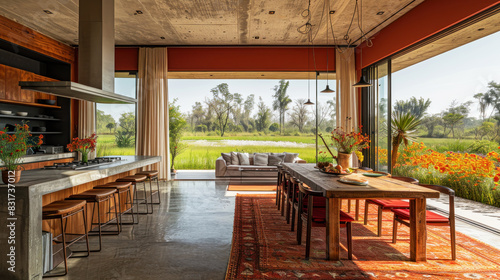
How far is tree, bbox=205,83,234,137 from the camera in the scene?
36.3 feet

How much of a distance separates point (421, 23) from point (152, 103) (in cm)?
610

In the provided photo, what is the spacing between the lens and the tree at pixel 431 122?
6.78m

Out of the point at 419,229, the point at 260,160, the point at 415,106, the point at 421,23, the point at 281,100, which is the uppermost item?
the point at 421,23

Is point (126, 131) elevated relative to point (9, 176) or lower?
elevated

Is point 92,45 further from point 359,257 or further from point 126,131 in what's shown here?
point 359,257

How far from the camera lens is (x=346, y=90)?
7.11m

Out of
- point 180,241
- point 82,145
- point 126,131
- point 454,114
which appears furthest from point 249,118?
point 180,241

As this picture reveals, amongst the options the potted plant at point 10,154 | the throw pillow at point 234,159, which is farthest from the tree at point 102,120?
the potted plant at point 10,154

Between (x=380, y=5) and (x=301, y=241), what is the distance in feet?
14.2

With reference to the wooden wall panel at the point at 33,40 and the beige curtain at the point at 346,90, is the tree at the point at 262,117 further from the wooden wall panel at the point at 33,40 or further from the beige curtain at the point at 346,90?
the wooden wall panel at the point at 33,40

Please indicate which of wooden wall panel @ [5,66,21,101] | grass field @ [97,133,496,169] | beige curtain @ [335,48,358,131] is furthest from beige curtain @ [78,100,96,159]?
beige curtain @ [335,48,358,131]

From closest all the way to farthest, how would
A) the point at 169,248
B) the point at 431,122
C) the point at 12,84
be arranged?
the point at 169,248 → the point at 12,84 → the point at 431,122

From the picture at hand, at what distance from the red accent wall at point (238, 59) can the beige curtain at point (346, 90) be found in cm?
36

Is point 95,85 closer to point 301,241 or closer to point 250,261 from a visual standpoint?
point 250,261
